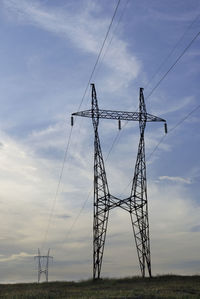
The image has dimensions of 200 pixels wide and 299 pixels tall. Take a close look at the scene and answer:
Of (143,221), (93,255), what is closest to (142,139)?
(143,221)

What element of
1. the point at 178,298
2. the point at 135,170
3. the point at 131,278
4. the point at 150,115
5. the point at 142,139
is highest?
the point at 150,115

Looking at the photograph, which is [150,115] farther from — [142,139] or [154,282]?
[154,282]

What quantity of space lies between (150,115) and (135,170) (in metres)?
→ 7.39

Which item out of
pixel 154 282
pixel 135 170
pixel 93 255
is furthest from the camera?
pixel 135 170

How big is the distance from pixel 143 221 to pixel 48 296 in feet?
59.3

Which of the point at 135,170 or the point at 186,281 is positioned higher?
the point at 135,170

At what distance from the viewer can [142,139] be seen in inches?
1900

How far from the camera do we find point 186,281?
41.1 meters

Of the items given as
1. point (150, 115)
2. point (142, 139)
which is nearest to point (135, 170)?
point (142, 139)

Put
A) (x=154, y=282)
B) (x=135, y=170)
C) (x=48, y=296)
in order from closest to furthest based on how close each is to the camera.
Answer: (x=48, y=296) < (x=154, y=282) < (x=135, y=170)

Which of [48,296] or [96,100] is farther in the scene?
[96,100]

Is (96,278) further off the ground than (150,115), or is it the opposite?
(150,115)

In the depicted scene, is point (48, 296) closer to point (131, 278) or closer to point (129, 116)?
point (131, 278)

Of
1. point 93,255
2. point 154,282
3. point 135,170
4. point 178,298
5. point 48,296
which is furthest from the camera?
point 135,170
